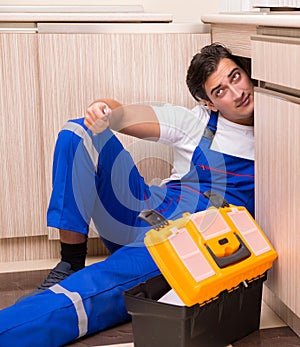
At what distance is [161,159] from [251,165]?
16.1 inches

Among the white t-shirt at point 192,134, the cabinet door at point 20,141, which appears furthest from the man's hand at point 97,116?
the cabinet door at point 20,141

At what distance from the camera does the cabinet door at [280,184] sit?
148 centimetres

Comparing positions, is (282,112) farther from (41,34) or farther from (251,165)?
(41,34)

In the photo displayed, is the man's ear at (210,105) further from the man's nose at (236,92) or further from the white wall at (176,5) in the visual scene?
the white wall at (176,5)

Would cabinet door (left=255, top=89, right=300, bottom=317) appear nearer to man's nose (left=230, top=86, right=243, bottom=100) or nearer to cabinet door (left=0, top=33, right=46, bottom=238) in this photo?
man's nose (left=230, top=86, right=243, bottom=100)

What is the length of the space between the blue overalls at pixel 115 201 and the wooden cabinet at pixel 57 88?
0.87 feet

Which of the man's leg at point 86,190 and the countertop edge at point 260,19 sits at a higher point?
the countertop edge at point 260,19

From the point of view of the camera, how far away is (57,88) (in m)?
2.09

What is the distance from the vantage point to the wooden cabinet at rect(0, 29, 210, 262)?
81.8 inches

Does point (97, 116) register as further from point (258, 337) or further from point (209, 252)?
point (258, 337)

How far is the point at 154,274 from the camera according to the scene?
1.74 metres

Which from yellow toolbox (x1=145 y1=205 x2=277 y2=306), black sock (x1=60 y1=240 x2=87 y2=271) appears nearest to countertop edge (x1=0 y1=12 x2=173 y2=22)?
black sock (x1=60 y1=240 x2=87 y2=271)

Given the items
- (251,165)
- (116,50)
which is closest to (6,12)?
(116,50)

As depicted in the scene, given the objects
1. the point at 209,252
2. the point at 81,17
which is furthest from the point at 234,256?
the point at 81,17
